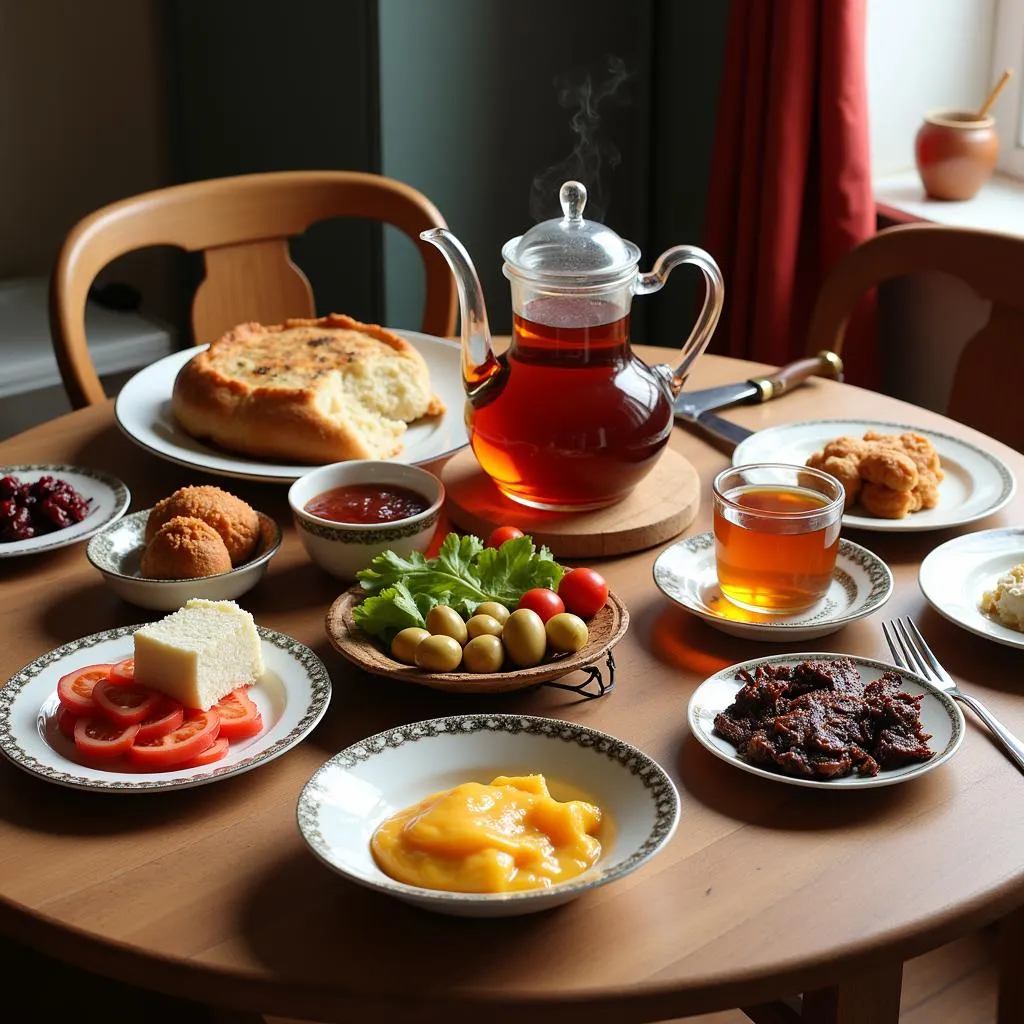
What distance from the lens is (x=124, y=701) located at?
104 centimetres

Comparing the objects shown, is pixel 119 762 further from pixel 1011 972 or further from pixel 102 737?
pixel 1011 972

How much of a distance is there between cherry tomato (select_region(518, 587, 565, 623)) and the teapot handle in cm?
36

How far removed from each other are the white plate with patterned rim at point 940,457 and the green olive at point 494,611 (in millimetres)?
431

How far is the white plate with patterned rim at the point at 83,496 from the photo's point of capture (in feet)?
4.40

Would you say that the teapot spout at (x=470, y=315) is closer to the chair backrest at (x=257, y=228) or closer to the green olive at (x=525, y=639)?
the green olive at (x=525, y=639)

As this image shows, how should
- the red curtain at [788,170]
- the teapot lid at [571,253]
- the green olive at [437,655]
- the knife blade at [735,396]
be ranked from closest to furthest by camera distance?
the green olive at [437,655]
the teapot lid at [571,253]
the knife blade at [735,396]
the red curtain at [788,170]

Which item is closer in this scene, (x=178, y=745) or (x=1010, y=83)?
(x=178, y=745)

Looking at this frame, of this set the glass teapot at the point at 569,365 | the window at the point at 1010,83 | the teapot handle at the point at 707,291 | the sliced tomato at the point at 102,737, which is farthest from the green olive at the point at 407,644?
the window at the point at 1010,83

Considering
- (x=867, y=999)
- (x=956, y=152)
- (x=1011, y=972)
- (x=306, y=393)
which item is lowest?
(x=1011, y=972)

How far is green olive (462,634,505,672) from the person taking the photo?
1.08 metres

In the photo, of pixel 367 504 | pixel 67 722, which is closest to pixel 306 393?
pixel 367 504

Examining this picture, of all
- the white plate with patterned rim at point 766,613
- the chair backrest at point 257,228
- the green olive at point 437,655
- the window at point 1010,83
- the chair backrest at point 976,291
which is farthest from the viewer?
the window at point 1010,83

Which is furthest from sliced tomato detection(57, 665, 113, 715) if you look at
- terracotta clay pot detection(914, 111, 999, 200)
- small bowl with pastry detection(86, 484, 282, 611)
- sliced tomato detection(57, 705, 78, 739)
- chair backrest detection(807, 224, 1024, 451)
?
terracotta clay pot detection(914, 111, 999, 200)

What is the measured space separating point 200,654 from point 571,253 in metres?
0.56
